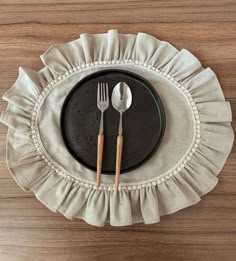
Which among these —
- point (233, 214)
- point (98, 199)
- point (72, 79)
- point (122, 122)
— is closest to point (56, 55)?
point (72, 79)

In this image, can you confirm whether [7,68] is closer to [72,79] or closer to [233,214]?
[72,79]

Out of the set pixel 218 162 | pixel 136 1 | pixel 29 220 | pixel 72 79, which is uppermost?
pixel 136 1

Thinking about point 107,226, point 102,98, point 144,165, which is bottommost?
point 107,226

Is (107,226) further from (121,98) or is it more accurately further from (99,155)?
(121,98)

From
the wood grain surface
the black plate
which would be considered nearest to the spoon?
the black plate

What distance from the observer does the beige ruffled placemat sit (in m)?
0.67

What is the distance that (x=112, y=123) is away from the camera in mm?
685

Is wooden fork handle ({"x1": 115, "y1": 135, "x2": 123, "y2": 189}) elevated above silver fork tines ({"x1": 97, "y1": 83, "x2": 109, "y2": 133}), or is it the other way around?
silver fork tines ({"x1": 97, "y1": 83, "x2": 109, "y2": 133})

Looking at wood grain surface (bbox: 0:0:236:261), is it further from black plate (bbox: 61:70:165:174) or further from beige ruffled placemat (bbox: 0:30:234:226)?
black plate (bbox: 61:70:165:174)

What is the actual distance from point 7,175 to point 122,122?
269mm

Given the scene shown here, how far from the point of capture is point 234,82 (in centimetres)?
72

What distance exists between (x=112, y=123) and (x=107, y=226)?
8.3 inches

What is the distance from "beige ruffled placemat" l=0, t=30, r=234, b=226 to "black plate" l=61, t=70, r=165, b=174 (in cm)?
2

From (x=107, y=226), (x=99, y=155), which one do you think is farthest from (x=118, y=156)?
(x=107, y=226)
